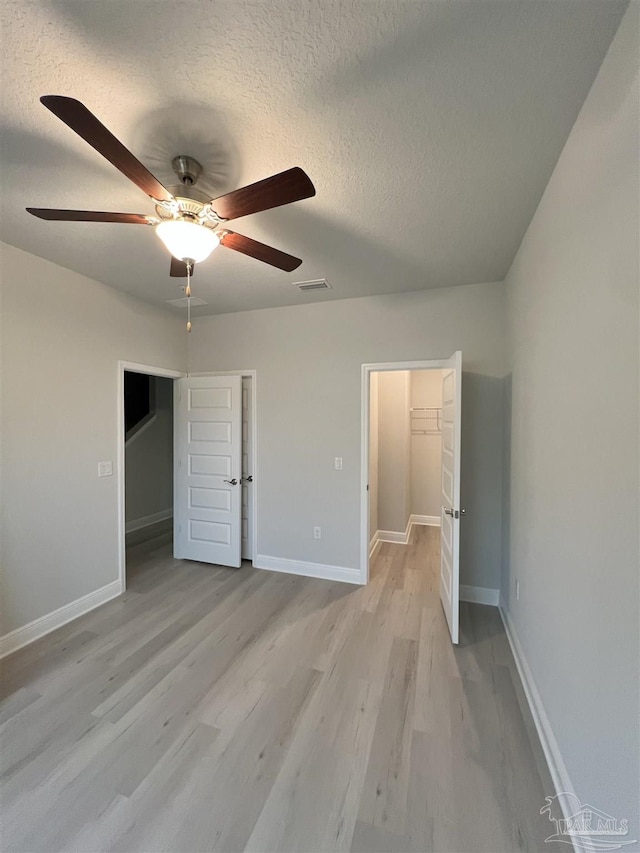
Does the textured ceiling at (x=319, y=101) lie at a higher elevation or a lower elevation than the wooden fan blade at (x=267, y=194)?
higher

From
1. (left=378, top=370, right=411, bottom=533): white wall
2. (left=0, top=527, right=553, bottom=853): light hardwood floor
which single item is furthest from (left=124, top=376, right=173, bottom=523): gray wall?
(left=378, top=370, right=411, bottom=533): white wall

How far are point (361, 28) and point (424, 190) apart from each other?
2.68 ft

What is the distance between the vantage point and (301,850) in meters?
1.24

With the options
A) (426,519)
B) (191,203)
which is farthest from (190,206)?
(426,519)

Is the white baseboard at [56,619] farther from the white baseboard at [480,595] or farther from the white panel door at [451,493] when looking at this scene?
the white baseboard at [480,595]

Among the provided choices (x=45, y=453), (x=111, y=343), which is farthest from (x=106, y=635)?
(x=111, y=343)

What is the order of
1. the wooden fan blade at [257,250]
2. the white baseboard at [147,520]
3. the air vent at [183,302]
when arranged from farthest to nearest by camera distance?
the white baseboard at [147,520] < the air vent at [183,302] < the wooden fan blade at [257,250]

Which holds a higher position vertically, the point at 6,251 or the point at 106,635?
the point at 6,251

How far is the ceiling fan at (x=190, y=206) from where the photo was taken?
3.89 feet

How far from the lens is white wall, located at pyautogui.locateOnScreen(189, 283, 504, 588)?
115 inches

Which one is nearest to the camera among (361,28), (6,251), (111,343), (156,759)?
(361,28)

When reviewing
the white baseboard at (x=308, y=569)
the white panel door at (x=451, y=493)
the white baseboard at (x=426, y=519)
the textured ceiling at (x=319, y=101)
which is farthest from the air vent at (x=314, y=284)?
the white baseboard at (x=426, y=519)

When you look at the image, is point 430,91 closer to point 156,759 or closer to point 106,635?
point 156,759

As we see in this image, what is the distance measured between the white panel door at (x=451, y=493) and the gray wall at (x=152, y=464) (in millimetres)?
4268
